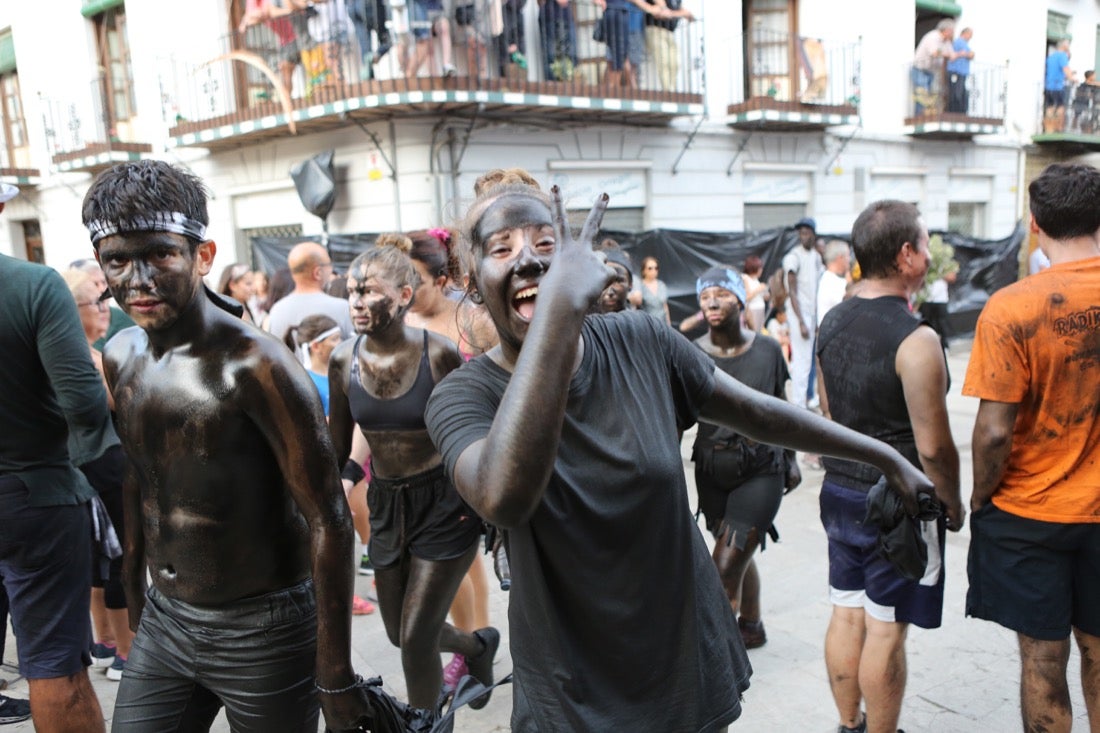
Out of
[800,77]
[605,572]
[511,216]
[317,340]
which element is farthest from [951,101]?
[605,572]

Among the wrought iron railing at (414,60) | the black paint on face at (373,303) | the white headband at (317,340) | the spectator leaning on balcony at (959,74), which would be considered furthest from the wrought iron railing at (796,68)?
the black paint on face at (373,303)

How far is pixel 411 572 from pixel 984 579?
6.51 feet

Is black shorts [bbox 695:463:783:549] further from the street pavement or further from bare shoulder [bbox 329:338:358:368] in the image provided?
bare shoulder [bbox 329:338:358:368]

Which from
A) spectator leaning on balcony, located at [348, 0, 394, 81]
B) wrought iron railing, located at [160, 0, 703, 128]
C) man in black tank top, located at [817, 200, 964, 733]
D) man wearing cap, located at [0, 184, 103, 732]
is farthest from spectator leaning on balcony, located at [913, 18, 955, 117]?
man wearing cap, located at [0, 184, 103, 732]

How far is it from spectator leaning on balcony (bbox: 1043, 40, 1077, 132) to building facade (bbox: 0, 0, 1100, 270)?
7.8 inches

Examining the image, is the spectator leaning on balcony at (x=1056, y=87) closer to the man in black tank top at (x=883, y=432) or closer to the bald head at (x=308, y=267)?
the bald head at (x=308, y=267)

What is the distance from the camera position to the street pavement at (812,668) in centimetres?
329

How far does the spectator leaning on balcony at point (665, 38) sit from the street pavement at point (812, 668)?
945 cm

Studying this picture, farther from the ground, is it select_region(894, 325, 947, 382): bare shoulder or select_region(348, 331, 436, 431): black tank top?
select_region(894, 325, 947, 382): bare shoulder

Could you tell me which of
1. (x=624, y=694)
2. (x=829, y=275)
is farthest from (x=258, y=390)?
(x=829, y=275)

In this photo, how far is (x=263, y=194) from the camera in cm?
1303

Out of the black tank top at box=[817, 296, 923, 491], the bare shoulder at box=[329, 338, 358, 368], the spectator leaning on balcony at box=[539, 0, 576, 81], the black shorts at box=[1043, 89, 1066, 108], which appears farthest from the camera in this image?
the black shorts at box=[1043, 89, 1066, 108]

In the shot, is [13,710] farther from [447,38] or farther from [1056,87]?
[1056,87]

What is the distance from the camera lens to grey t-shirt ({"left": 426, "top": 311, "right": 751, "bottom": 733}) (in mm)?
1565
